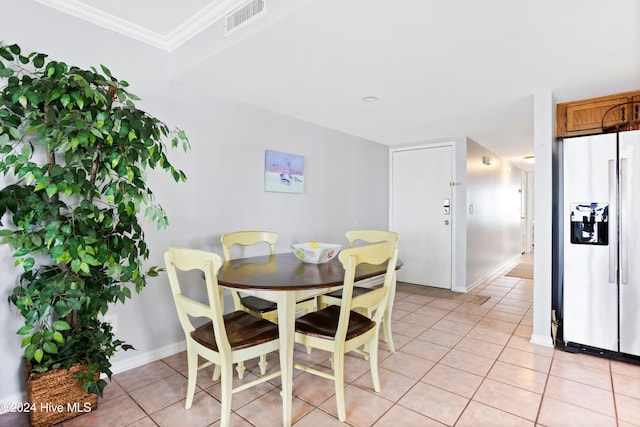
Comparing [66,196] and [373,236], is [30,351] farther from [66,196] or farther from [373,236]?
[373,236]

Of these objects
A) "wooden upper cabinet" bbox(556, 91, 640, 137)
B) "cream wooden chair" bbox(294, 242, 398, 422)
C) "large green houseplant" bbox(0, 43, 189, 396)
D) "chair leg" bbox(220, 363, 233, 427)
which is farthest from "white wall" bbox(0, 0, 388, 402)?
"wooden upper cabinet" bbox(556, 91, 640, 137)

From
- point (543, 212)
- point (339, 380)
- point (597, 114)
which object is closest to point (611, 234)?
point (543, 212)

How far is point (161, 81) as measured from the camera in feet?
7.93

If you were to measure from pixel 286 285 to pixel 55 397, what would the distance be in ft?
4.44

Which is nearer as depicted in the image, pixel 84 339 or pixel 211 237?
pixel 84 339

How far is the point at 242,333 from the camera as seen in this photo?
177 cm

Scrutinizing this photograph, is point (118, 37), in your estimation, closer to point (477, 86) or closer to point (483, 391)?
point (477, 86)

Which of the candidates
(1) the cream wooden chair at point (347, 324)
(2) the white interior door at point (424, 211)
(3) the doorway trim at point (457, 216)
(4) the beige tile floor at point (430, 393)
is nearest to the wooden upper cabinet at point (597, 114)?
(3) the doorway trim at point (457, 216)

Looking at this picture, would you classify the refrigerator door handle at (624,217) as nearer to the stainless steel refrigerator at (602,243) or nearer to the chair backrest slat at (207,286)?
the stainless steel refrigerator at (602,243)


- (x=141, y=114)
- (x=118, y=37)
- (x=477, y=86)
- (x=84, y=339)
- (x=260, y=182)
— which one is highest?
(x=118, y=37)

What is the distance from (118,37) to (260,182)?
4.89 ft

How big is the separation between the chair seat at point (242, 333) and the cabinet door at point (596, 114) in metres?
3.11

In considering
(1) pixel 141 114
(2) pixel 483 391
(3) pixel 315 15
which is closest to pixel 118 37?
(1) pixel 141 114

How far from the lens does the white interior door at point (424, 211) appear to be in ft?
15.0
